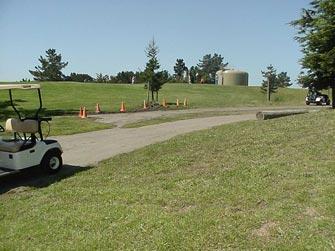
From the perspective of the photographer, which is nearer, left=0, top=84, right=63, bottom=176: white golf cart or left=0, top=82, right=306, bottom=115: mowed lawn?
left=0, top=84, right=63, bottom=176: white golf cart

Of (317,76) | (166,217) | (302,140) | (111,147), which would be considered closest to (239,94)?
(317,76)

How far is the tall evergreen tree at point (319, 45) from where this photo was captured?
21.6m

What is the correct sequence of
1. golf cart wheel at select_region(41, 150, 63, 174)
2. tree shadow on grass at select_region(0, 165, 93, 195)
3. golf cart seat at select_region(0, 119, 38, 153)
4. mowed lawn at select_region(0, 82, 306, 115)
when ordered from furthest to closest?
1. mowed lawn at select_region(0, 82, 306, 115)
2. golf cart wheel at select_region(41, 150, 63, 174)
3. golf cart seat at select_region(0, 119, 38, 153)
4. tree shadow on grass at select_region(0, 165, 93, 195)

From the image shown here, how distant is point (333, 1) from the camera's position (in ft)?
69.4

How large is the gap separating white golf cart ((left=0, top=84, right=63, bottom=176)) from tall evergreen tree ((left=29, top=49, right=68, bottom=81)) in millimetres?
90460

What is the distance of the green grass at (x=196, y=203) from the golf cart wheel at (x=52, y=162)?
890mm

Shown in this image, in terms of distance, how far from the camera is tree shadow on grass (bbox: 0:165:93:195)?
33.4 ft

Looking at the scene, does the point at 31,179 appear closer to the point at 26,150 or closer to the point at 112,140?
the point at 26,150

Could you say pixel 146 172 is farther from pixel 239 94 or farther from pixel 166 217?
pixel 239 94

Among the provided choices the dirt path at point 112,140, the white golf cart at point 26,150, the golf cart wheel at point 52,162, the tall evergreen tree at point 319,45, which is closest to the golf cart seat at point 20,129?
the white golf cart at point 26,150

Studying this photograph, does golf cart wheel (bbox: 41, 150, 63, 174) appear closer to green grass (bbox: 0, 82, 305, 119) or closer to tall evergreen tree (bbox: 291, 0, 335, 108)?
tall evergreen tree (bbox: 291, 0, 335, 108)

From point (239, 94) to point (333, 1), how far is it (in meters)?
34.8

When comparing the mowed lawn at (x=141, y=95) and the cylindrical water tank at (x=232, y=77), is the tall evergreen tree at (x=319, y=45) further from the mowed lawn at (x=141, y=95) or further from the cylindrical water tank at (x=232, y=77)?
the cylindrical water tank at (x=232, y=77)

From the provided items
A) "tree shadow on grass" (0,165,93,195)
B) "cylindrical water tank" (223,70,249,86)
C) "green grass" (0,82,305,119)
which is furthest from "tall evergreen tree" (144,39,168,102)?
"cylindrical water tank" (223,70,249,86)
